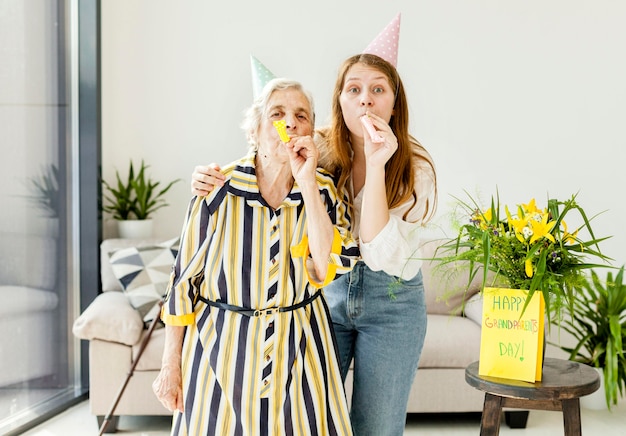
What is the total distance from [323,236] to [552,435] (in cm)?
234

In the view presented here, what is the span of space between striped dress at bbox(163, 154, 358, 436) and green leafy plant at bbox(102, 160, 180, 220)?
Result: 2.62 metres

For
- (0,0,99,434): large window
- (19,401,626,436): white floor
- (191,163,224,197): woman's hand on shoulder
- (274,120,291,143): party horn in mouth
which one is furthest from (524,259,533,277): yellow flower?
(0,0,99,434): large window

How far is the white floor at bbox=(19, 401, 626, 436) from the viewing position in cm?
345

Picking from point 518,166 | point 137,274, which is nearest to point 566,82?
point 518,166

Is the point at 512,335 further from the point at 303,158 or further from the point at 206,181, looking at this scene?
the point at 206,181

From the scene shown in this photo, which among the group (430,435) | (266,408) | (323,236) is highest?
(323,236)

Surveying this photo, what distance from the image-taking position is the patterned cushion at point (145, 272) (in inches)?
141

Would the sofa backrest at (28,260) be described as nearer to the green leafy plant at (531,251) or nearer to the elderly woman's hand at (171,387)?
the elderly woman's hand at (171,387)

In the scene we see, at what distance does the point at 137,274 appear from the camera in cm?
372

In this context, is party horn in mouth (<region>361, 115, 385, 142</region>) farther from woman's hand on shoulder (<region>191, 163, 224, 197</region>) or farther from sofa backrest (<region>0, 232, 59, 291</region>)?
sofa backrest (<region>0, 232, 59, 291</region>)

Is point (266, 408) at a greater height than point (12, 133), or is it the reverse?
point (12, 133)

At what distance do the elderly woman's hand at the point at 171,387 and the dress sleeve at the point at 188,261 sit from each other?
0.12 m

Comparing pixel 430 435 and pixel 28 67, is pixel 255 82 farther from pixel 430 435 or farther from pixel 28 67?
pixel 430 435

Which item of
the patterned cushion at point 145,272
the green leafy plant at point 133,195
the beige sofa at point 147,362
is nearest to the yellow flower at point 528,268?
the beige sofa at point 147,362
